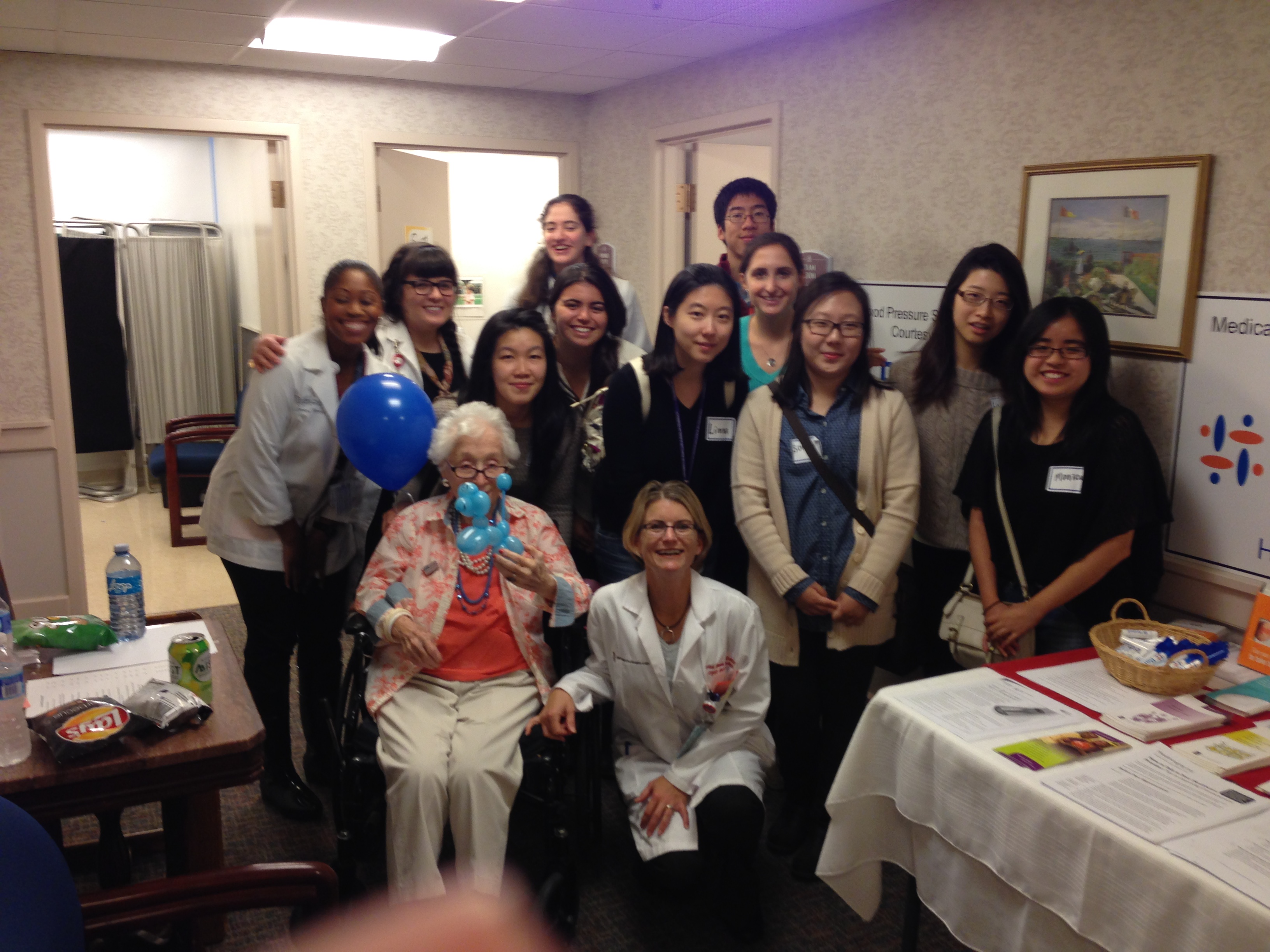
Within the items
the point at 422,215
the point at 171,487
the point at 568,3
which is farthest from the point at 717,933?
the point at 171,487

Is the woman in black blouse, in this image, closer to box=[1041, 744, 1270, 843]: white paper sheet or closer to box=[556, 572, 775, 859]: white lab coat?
box=[556, 572, 775, 859]: white lab coat

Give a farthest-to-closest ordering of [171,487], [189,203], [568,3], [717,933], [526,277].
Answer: [189,203] < [171,487] < [526,277] < [568,3] < [717,933]

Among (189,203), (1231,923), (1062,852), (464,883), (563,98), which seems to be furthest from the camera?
(189,203)

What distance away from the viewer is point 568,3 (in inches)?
A: 123

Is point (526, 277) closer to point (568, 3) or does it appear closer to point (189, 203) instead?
point (568, 3)

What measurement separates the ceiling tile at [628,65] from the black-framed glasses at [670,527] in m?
2.47

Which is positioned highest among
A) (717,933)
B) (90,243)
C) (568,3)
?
(568,3)

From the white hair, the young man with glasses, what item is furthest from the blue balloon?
the young man with glasses

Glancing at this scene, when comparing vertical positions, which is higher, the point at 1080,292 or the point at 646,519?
the point at 1080,292

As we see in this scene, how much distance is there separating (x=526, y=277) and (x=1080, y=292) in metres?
1.87

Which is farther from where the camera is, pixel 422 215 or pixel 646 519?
pixel 422 215

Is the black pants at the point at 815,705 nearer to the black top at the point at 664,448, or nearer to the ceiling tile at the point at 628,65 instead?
the black top at the point at 664,448

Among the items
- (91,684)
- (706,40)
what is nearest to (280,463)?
(91,684)

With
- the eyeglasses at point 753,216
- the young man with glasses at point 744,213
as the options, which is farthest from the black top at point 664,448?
the eyeglasses at point 753,216
